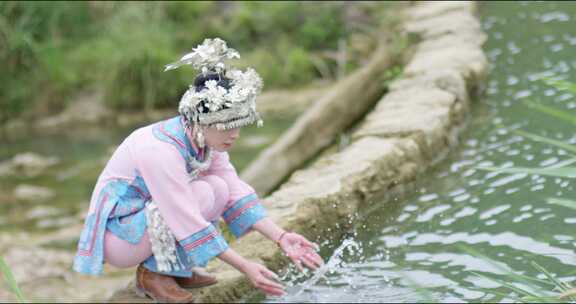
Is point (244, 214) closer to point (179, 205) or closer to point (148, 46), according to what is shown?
point (179, 205)

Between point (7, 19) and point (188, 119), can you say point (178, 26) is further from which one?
point (188, 119)

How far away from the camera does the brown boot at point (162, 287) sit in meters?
3.18

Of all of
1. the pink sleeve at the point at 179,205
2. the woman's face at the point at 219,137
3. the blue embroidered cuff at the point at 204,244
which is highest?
the woman's face at the point at 219,137

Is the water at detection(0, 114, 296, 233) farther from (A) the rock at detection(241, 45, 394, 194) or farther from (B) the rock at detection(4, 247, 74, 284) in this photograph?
(A) the rock at detection(241, 45, 394, 194)

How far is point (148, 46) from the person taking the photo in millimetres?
10195

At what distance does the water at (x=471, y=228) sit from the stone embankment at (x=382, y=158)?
10cm

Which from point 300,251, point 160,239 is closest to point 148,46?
point 160,239

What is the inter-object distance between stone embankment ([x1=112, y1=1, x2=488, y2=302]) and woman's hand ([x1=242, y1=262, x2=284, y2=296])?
70 cm

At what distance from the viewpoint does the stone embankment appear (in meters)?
3.72

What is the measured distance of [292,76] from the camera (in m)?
9.59

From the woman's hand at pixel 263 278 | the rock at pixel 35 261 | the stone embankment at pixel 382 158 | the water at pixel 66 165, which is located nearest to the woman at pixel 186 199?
the woman's hand at pixel 263 278

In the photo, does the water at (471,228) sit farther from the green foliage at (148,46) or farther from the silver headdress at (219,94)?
the green foliage at (148,46)

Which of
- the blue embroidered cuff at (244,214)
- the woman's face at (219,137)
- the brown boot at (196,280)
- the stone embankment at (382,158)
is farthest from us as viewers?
Result: the stone embankment at (382,158)

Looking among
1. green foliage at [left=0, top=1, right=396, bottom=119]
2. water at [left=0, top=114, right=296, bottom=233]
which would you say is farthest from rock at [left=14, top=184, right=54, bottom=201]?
green foliage at [left=0, top=1, right=396, bottom=119]
